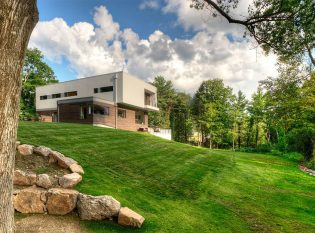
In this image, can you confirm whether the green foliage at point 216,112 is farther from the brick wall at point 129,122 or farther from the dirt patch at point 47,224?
the dirt patch at point 47,224

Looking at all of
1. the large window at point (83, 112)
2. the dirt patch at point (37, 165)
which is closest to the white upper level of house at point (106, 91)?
the large window at point (83, 112)

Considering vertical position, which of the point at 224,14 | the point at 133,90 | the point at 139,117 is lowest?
the point at 139,117

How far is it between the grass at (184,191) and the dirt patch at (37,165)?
846mm

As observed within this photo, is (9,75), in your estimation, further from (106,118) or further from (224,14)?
(106,118)

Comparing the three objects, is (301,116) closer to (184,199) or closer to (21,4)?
(184,199)

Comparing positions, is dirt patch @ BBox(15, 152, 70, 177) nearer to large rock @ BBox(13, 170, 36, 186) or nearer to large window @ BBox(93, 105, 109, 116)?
large rock @ BBox(13, 170, 36, 186)

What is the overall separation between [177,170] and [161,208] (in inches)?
172

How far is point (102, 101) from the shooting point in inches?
1118

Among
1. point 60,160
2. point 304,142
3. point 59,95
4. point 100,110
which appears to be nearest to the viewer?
point 60,160

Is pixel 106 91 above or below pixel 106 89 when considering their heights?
below

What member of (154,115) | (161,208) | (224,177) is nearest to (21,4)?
(161,208)

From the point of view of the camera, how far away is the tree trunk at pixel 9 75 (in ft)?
11.0

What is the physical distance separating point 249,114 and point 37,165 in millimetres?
47455

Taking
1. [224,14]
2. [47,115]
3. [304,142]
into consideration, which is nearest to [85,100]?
[47,115]
